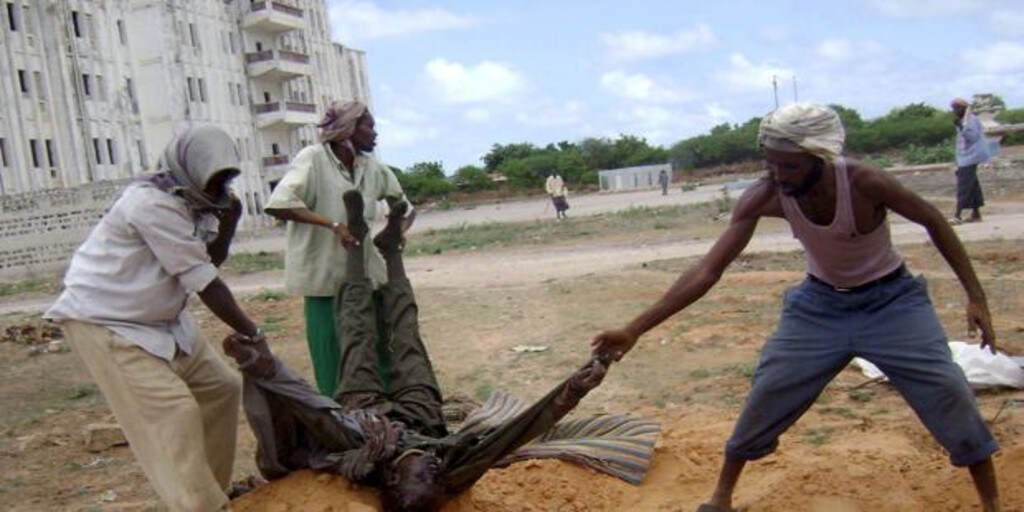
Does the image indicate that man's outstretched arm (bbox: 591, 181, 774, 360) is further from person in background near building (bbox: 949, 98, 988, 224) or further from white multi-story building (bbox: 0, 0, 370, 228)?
white multi-story building (bbox: 0, 0, 370, 228)

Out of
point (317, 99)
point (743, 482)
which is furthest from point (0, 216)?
point (317, 99)

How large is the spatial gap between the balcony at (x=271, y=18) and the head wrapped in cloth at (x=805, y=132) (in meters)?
52.9

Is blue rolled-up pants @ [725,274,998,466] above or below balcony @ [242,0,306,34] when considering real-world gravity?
below

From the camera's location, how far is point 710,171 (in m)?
61.6

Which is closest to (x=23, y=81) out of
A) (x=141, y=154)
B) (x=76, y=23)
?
(x=76, y=23)

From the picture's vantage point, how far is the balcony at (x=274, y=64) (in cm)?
5394

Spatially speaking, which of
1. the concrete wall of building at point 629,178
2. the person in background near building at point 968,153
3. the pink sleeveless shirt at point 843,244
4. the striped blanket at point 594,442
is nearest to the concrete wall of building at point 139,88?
the concrete wall of building at point 629,178

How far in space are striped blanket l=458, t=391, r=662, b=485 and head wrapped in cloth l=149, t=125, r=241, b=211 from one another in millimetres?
1566

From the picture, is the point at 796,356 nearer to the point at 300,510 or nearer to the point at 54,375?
the point at 300,510

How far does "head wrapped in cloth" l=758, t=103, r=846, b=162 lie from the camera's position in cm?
370

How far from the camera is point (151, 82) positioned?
4688 cm

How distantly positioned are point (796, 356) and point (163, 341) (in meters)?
2.42

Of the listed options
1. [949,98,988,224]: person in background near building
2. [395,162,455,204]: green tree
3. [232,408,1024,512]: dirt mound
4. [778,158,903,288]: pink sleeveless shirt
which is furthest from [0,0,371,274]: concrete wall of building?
[778,158,903,288]: pink sleeveless shirt

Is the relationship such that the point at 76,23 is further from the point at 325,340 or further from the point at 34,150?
the point at 325,340
